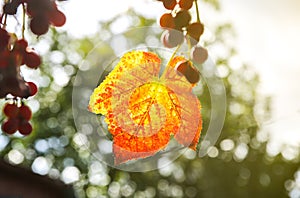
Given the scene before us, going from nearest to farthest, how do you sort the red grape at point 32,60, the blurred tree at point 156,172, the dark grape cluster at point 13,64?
the dark grape cluster at point 13,64, the red grape at point 32,60, the blurred tree at point 156,172

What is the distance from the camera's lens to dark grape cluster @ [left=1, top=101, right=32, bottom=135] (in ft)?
1.23

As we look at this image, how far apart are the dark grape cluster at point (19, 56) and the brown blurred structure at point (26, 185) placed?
175 inches

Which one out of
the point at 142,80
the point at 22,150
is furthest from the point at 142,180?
the point at 142,80

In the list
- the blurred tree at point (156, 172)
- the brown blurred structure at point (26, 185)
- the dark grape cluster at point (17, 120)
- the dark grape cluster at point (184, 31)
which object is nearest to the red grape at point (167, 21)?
the dark grape cluster at point (184, 31)

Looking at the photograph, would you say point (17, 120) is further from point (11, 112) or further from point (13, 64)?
point (13, 64)

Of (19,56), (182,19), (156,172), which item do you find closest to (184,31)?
(182,19)

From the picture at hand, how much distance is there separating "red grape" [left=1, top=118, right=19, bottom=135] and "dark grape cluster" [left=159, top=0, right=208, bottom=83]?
108mm

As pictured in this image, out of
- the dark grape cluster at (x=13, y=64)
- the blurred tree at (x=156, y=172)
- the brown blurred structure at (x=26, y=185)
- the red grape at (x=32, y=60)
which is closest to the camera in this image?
the dark grape cluster at (x=13, y=64)

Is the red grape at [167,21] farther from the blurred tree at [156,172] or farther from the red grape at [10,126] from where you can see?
the blurred tree at [156,172]

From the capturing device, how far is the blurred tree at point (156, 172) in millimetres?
6941

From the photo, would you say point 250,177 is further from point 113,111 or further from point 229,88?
point 113,111

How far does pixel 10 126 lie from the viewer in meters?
0.37

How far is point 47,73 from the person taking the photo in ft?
22.3

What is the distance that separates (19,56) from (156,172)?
7.83m
